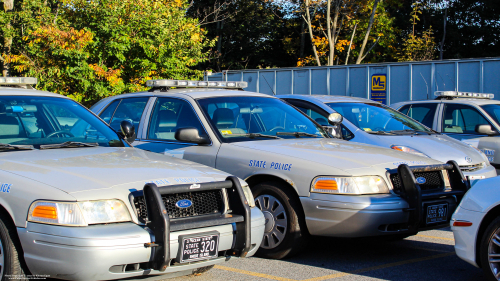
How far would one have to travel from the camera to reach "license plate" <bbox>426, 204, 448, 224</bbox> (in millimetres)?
4910

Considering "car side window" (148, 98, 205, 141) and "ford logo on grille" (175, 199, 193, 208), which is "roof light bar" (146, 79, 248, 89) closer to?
"car side window" (148, 98, 205, 141)

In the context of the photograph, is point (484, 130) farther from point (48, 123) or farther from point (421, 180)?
point (48, 123)

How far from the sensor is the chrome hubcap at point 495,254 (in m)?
4.02

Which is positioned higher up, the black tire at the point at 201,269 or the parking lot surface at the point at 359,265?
the black tire at the point at 201,269

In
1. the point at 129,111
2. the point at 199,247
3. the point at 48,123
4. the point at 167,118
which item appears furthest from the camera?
the point at 129,111

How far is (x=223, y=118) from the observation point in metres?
5.91

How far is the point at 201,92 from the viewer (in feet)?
20.9

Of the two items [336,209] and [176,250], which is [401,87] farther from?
[176,250]

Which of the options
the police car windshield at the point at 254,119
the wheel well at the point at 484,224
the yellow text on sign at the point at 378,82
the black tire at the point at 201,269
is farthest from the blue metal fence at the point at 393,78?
the black tire at the point at 201,269

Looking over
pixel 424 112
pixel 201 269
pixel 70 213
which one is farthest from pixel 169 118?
pixel 424 112

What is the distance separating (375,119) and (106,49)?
37.3 feet

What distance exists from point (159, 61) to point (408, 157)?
1344cm

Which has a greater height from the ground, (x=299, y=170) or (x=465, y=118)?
(x=465, y=118)

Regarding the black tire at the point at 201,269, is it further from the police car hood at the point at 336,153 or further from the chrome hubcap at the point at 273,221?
the police car hood at the point at 336,153
